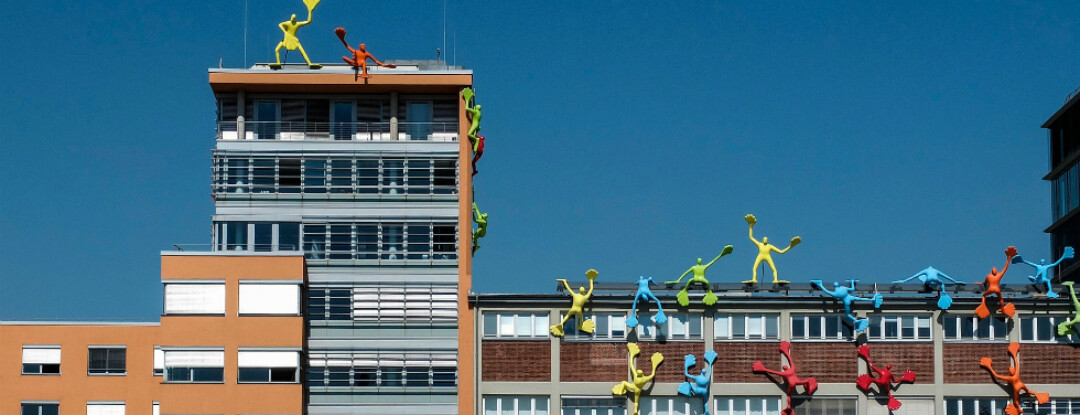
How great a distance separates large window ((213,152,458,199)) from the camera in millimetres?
89625

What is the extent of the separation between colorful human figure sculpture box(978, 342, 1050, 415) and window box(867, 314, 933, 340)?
280 cm

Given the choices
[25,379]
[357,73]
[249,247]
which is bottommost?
[25,379]

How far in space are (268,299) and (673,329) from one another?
57.3 feet

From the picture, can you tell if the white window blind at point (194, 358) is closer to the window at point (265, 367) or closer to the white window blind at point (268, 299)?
the window at point (265, 367)

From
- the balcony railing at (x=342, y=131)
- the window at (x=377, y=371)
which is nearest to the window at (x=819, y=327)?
the window at (x=377, y=371)

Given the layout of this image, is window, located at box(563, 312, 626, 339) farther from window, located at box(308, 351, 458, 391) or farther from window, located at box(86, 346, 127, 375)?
window, located at box(86, 346, 127, 375)

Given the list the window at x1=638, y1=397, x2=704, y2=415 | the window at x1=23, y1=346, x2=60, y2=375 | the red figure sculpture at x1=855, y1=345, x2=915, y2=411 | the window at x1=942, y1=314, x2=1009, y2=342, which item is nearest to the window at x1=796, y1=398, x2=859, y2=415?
the red figure sculpture at x1=855, y1=345, x2=915, y2=411

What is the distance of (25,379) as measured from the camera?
8794 cm

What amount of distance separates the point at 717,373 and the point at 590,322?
19.4ft

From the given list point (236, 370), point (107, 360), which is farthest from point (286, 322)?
point (107, 360)

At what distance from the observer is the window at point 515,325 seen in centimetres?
8925

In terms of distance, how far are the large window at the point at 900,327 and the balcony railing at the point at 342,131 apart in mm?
20073

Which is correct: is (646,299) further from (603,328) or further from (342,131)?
(342,131)

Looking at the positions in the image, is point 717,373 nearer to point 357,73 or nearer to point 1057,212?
point 357,73
